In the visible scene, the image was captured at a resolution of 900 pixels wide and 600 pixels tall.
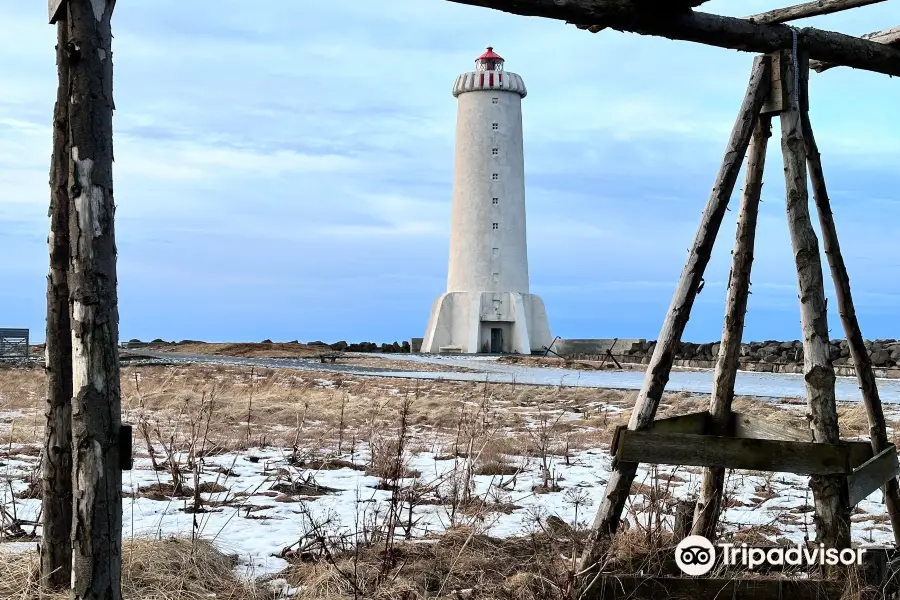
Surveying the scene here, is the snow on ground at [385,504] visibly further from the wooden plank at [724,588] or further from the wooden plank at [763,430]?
the wooden plank at [763,430]

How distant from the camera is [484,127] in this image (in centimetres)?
3806

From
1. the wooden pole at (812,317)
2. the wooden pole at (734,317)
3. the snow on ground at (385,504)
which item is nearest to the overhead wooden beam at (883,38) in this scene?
the wooden pole at (812,317)

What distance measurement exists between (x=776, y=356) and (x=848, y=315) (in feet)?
75.9

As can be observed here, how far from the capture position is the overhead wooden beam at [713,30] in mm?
4637

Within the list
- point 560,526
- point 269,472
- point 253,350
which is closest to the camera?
point 560,526

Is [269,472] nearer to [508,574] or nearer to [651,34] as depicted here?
[508,574]

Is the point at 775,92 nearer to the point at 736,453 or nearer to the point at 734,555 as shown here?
the point at 736,453

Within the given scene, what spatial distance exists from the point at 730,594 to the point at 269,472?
4.14 meters

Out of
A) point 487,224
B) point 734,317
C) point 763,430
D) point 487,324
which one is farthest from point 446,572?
point 487,324

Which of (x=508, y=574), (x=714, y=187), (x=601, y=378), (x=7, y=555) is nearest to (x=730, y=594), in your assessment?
(x=508, y=574)

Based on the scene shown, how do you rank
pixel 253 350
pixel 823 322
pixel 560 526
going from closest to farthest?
pixel 823 322 → pixel 560 526 → pixel 253 350

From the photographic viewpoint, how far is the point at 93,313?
3805 mm

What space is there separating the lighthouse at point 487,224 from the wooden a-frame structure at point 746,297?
32500mm

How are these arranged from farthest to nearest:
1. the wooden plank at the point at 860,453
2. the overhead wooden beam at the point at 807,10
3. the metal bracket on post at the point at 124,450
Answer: the overhead wooden beam at the point at 807,10 → the wooden plank at the point at 860,453 → the metal bracket on post at the point at 124,450
